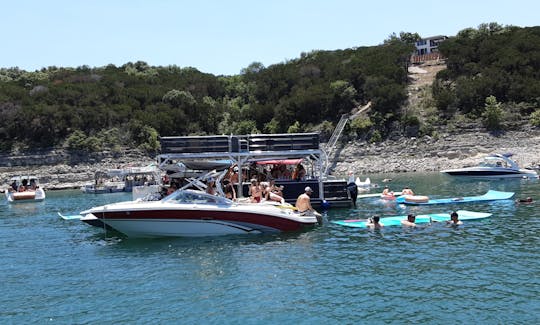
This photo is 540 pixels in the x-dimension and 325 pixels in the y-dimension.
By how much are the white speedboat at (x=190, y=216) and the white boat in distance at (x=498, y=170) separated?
107ft

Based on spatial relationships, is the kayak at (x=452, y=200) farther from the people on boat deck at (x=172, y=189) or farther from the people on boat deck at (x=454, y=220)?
the people on boat deck at (x=172, y=189)

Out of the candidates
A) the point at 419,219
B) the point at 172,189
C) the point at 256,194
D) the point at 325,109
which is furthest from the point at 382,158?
the point at 172,189

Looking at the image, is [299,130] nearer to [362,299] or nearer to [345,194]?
[345,194]

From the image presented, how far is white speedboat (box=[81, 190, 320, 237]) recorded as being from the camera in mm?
21766

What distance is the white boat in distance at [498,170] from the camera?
48062 mm

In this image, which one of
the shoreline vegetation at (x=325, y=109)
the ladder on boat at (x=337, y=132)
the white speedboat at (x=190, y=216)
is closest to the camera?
the white speedboat at (x=190, y=216)

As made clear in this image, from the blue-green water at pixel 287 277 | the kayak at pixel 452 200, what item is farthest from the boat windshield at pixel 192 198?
the kayak at pixel 452 200

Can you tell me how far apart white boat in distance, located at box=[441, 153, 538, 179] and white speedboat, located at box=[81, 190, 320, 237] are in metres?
32.7

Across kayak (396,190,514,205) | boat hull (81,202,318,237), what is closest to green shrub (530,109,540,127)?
kayak (396,190,514,205)

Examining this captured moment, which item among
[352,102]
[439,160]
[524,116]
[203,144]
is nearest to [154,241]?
[203,144]

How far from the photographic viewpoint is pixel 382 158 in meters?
70.8

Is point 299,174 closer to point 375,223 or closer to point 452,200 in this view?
point 375,223

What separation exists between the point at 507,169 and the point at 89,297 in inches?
1704

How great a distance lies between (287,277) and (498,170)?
A: 38988 mm
